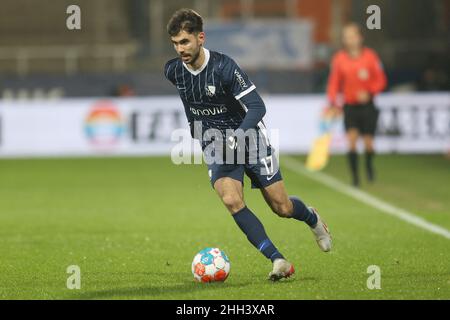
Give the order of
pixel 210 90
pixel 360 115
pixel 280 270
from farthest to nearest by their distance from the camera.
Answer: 1. pixel 360 115
2. pixel 210 90
3. pixel 280 270

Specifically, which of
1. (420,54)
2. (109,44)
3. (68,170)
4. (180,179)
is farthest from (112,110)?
(420,54)

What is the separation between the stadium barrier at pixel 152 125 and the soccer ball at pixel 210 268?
14464 mm

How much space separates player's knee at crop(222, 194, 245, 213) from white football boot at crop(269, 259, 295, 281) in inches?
20.3

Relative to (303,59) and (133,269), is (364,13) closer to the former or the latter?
(303,59)

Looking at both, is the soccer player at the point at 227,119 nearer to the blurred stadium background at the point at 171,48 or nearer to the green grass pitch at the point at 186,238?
the green grass pitch at the point at 186,238

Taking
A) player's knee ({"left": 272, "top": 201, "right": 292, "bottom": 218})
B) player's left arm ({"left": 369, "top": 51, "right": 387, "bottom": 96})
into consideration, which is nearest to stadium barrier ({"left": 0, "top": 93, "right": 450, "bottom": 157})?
player's left arm ({"left": 369, "top": 51, "right": 387, "bottom": 96})

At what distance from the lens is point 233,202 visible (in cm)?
812

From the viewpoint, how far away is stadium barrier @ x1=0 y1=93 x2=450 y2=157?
74.4 ft

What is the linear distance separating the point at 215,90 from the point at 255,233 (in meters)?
1.08

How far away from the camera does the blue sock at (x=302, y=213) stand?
28.5 feet

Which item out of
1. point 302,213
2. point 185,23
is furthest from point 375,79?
point 185,23

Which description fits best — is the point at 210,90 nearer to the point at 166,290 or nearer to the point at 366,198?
the point at 166,290

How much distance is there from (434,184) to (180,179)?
4.20 metres

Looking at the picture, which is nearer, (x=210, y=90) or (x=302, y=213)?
(x=210, y=90)
